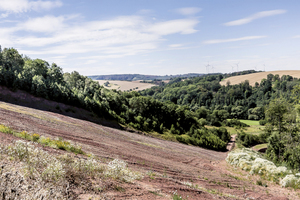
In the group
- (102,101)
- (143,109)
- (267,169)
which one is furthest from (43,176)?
(143,109)

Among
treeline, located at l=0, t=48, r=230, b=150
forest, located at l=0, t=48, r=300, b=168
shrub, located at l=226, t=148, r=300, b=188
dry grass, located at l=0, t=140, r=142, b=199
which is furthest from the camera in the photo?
treeline, located at l=0, t=48, r=230, b=150

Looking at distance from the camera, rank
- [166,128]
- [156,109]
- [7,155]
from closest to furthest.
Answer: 1. [7,155]
2. [166,128]
3. [156,109]

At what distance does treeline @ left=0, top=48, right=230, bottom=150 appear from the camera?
50.9 metres

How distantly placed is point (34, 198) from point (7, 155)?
405 centimetres

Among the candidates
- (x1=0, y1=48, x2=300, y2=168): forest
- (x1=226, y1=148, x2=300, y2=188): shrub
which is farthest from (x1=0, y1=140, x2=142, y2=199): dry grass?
(x1=0, y1=48, x2=300, y2=168): forest

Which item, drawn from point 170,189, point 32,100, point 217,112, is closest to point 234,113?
point 217,112

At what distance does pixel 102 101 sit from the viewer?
6581 cm

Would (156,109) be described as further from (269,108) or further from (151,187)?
(151,187)

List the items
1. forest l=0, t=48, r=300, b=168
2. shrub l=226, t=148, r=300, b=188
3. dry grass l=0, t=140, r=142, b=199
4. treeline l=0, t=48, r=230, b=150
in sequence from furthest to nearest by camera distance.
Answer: treeline l=0, t=48, r=230, b=150, forest l=0, t=48, r=300, b=168, shrub l=226, t=148, r=300, b=188, dry grass l=0, t=140, r=142, b=199

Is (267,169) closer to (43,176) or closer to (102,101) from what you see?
(43,176)

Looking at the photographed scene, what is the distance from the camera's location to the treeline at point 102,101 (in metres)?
50.9

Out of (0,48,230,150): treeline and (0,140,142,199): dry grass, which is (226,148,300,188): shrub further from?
(0,48,230,150): treeline

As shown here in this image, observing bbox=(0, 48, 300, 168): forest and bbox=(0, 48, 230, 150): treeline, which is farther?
bbox=(0, 48, 230, 150): treeline

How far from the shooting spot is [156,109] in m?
81.8
